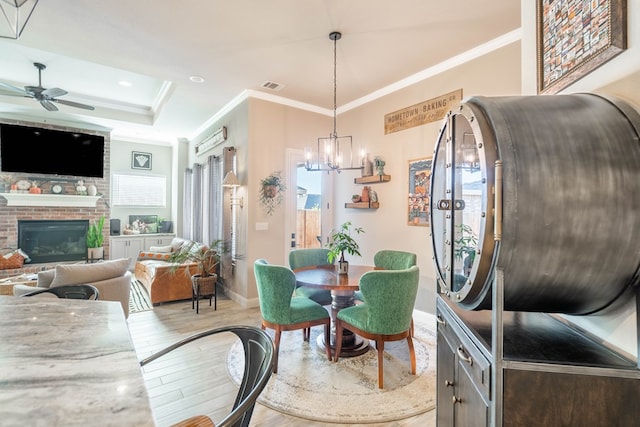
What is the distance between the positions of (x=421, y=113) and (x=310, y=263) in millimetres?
2228

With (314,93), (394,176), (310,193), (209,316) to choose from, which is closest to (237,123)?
(314,93)

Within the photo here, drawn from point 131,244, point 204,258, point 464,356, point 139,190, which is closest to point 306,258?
point 204,258

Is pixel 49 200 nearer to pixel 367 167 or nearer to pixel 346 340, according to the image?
pixel 367 167

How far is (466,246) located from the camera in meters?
0.98

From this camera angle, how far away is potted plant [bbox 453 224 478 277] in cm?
90

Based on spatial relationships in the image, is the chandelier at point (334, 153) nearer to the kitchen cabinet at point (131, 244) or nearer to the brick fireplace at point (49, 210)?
the kitchen cabinet at point (131, 244)

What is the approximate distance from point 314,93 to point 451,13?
211 cm

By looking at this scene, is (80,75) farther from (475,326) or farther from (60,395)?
(475,326)

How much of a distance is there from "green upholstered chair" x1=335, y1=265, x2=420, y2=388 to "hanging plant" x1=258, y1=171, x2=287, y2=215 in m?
2.42

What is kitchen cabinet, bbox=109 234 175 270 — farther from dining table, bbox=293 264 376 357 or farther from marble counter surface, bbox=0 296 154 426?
marble counter surface, bbox=0 296 154 426

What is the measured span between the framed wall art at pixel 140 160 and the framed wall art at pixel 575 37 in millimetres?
7931

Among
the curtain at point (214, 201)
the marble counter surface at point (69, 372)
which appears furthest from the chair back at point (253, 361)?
the curtain at point (214, 201)

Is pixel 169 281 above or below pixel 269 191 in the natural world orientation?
below

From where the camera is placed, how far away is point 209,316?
3.93 meters
